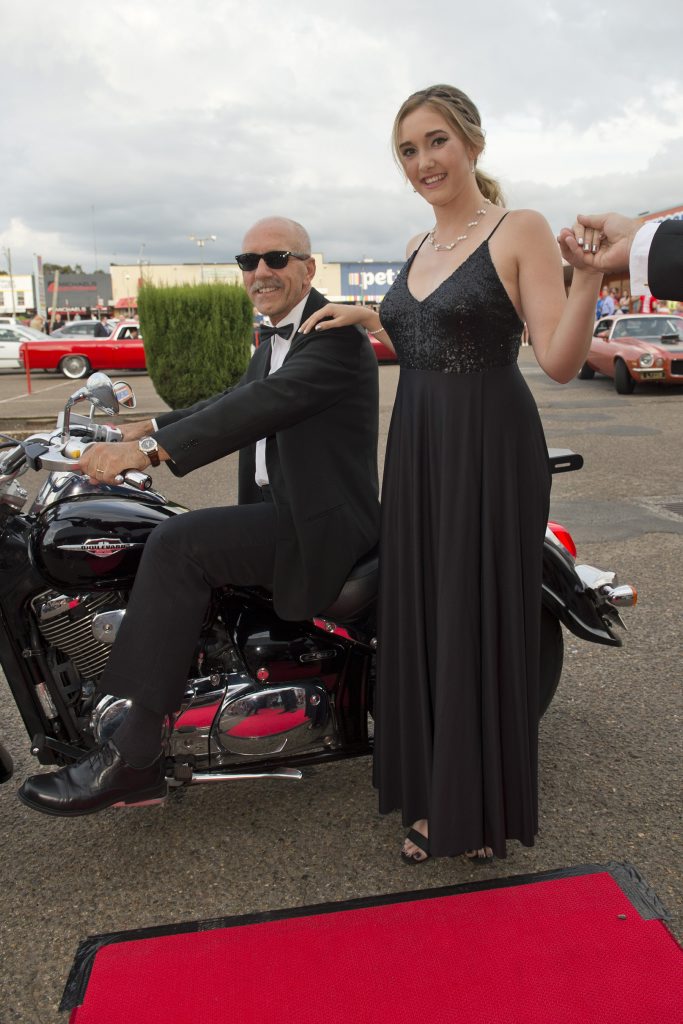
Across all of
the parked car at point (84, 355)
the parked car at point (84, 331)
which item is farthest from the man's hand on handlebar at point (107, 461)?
the parked car at point (84, 331)

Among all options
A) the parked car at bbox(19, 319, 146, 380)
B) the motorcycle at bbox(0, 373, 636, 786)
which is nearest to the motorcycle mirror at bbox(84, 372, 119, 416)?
the motorcycle at bbox(0, 373, 636, 786)

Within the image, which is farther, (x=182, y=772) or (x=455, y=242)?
(x=182, y=772)

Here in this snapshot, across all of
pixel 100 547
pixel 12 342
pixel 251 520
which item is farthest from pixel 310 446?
pixel 12 342

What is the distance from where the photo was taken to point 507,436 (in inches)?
85.2

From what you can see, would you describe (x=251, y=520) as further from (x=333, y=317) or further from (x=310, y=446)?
(x=333, y=317)

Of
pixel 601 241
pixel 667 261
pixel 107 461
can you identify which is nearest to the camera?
pixel 667 261

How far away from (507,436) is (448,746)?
2.75ft

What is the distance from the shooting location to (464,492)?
2.17 m

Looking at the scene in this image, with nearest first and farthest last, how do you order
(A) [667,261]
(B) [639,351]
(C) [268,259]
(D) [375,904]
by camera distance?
(A) [667,261]
(D) [375,904]
(C) [268,259]
(B) [639,351]

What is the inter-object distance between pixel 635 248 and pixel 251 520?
4.13ft

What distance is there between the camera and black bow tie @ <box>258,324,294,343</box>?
2592 mm

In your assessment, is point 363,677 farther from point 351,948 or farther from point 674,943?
point 674,943

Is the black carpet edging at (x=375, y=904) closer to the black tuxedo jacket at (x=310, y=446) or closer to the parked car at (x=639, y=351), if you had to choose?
the black tuxedo jacket at (x=310, y=446)

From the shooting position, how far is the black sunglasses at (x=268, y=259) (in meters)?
2.51
